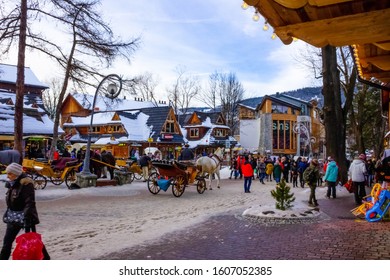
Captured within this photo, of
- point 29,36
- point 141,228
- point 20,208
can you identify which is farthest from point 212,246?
point 29,36

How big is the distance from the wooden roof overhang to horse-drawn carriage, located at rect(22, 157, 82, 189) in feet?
34.0

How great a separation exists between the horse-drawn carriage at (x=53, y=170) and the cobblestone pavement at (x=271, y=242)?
782 cm

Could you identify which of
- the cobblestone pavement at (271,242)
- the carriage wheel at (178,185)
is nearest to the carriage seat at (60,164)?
the carriage wheel at (178,185)

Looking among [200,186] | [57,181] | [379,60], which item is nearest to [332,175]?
[200,186]

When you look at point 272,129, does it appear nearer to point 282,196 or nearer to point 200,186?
point 200,186

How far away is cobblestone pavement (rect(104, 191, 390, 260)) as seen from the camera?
17.1ft

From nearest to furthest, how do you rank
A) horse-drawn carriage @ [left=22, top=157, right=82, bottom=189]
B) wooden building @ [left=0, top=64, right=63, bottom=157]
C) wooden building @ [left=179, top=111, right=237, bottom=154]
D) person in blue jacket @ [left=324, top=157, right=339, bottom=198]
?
person in blue jacket @ [left=324, top=157, right=339, bottom=198] → horse-drawn carriage @ [left=22, top=157, right=82, bottom=189] → wooden building @ [left=0, top=64, right=63, bottom=157] → wooden building @ [left=179, top=111, right=237, bottom=154]

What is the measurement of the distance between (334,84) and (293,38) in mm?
10146

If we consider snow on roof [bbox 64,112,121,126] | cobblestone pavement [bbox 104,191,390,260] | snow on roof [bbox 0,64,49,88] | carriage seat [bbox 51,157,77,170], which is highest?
snow on roof [bbox 0,64,49,88]

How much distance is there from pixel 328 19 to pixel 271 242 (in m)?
3.38

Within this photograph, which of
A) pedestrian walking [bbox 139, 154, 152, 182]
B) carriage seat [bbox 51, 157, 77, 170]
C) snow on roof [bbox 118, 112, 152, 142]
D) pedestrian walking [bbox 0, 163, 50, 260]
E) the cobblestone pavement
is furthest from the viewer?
snow on roof [bbox 118, 112, 152, 142]

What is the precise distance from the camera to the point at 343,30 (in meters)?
5.48

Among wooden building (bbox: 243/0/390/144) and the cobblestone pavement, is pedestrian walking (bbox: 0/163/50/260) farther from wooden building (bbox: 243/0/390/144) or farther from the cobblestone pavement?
wooden building (bbox: 243/0/390/144)

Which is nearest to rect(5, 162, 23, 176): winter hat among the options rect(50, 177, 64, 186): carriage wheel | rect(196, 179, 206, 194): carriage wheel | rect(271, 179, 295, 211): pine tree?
rect(271, 179, 295, 211): pine tree
